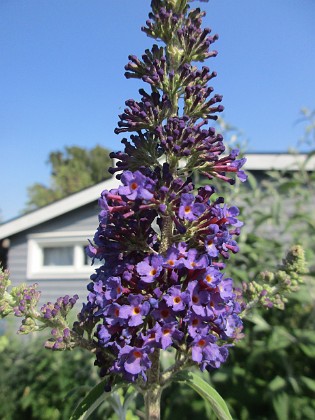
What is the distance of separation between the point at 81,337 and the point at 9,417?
375 centimetres

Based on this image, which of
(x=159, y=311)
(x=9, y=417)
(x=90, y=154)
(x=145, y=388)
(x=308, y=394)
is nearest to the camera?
(x=159, y=311)

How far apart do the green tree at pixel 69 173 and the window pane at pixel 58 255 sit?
22307mm

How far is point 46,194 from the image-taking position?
122 ft

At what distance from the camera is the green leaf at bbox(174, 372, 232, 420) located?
3.93ft

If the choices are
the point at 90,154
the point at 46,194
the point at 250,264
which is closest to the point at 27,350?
the point at 250,264

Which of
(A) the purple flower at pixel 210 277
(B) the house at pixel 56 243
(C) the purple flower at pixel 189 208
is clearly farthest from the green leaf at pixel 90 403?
(B) the house at pixel 56 243

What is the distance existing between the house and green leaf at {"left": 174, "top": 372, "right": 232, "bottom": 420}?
7948 millimetres

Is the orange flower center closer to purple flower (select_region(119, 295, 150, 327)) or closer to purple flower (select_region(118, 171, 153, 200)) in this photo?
purple flower (select_region(119, 295, 150, 327))

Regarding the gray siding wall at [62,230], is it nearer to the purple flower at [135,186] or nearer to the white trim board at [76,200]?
the white trim board at [76,200]

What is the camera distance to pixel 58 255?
10719 millimetres

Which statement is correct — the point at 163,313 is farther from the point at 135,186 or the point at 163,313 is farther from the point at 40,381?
the point at 40,381

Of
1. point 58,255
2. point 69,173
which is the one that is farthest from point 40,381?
point 69,173

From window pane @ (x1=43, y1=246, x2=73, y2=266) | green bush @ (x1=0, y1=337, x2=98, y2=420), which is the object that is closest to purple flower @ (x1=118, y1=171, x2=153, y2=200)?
green bush @ (x1=0, y1=337, x2=98, y2=420)

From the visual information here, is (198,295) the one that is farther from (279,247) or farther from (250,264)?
(279,247)
